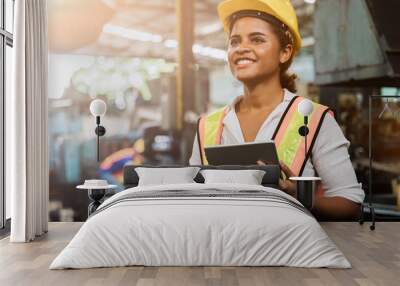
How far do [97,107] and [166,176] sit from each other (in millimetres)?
1177

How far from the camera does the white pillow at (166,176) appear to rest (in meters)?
5.89

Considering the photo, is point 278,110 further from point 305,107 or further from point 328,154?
point 328,154

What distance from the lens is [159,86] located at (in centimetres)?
668

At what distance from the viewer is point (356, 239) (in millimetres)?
5582

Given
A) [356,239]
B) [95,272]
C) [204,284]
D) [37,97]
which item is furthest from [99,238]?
[356,239]

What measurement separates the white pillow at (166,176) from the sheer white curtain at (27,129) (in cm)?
105

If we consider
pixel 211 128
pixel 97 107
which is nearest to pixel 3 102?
pixel 97 107

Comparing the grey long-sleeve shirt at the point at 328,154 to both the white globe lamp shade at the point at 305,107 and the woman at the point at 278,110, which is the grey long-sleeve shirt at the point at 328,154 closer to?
the woman at the point at 278,110

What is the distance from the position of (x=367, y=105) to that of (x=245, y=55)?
5.01 feet

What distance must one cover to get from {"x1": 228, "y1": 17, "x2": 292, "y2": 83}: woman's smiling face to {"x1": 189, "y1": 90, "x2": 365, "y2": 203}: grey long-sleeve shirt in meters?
0.39

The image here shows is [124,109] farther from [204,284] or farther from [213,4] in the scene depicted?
[204,284]

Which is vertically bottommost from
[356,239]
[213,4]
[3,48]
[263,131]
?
[356,239]

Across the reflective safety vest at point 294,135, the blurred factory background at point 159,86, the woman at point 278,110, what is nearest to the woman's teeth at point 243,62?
the woman at point 278,110

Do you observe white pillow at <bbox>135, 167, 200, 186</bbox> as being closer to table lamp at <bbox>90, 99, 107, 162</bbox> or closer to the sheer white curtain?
table lamp at <bbox>90, 99, 107, 162</bbox>
